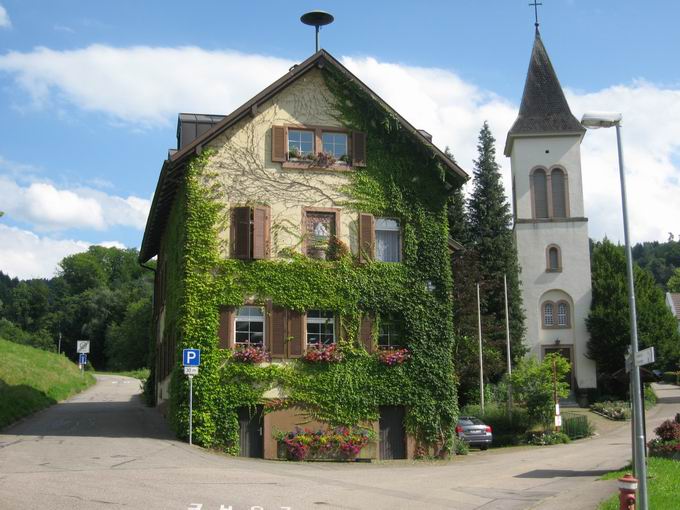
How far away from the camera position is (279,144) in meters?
27.5

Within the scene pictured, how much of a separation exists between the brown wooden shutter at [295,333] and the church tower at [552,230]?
106 ft

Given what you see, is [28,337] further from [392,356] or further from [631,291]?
[631,291]

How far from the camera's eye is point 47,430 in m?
26.5

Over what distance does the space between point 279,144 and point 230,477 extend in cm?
1205

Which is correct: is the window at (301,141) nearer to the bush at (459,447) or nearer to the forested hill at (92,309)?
the bush at (459,447)

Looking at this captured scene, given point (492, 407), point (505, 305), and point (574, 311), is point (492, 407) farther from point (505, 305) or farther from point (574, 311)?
point (574, 311)

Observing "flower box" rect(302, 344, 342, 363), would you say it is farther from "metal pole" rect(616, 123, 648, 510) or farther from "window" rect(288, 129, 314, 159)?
"metal pole" rect(616, 123, 648, 510)

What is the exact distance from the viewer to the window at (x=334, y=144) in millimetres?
28203

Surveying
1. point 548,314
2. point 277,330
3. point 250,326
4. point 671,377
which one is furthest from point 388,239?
point 671,377

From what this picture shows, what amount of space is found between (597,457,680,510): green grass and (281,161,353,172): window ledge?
41.1 ft

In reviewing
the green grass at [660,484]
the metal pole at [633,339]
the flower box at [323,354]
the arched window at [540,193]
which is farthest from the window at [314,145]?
the arched window at [540,193]

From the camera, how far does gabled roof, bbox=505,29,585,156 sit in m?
59.3

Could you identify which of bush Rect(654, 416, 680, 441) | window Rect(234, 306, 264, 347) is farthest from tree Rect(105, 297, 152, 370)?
bush Rect(654, 416, 680, 441)

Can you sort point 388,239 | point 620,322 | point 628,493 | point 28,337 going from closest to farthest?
point 628,493
point 388,239
point 620,322
point 28,337
